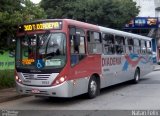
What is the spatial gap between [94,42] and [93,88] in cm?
177

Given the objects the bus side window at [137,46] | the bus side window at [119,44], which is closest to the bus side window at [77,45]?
the bus side window at [119,44]

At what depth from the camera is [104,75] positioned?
14617 millimetres

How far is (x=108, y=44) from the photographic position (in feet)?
50.3

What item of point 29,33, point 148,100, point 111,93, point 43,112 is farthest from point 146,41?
point 43,112

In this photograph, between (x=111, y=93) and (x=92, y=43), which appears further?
(x=111, y=93)

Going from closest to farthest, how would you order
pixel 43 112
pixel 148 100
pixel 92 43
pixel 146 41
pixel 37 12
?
pixel 43 112
pixel 148 100
pixel 92 43
pixel 37 12
pixel 146 41

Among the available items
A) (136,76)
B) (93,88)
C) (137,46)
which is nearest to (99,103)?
(93,88)

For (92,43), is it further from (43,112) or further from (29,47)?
(43,112)

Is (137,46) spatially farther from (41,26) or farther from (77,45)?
(41,26)

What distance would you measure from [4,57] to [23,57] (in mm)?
7431

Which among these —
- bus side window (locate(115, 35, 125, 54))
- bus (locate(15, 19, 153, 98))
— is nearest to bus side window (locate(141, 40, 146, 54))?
bus side window (locate(115, 35, 125, 54))

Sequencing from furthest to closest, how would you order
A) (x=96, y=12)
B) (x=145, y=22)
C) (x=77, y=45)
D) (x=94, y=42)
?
(x=145, y=22), (x=96, y=12), (x=94, y=42), (x=77, y=45)

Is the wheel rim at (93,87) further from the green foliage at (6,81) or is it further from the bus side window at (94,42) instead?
the green foliage at (6,81)

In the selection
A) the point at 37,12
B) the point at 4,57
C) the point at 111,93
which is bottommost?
the point at 111,93
